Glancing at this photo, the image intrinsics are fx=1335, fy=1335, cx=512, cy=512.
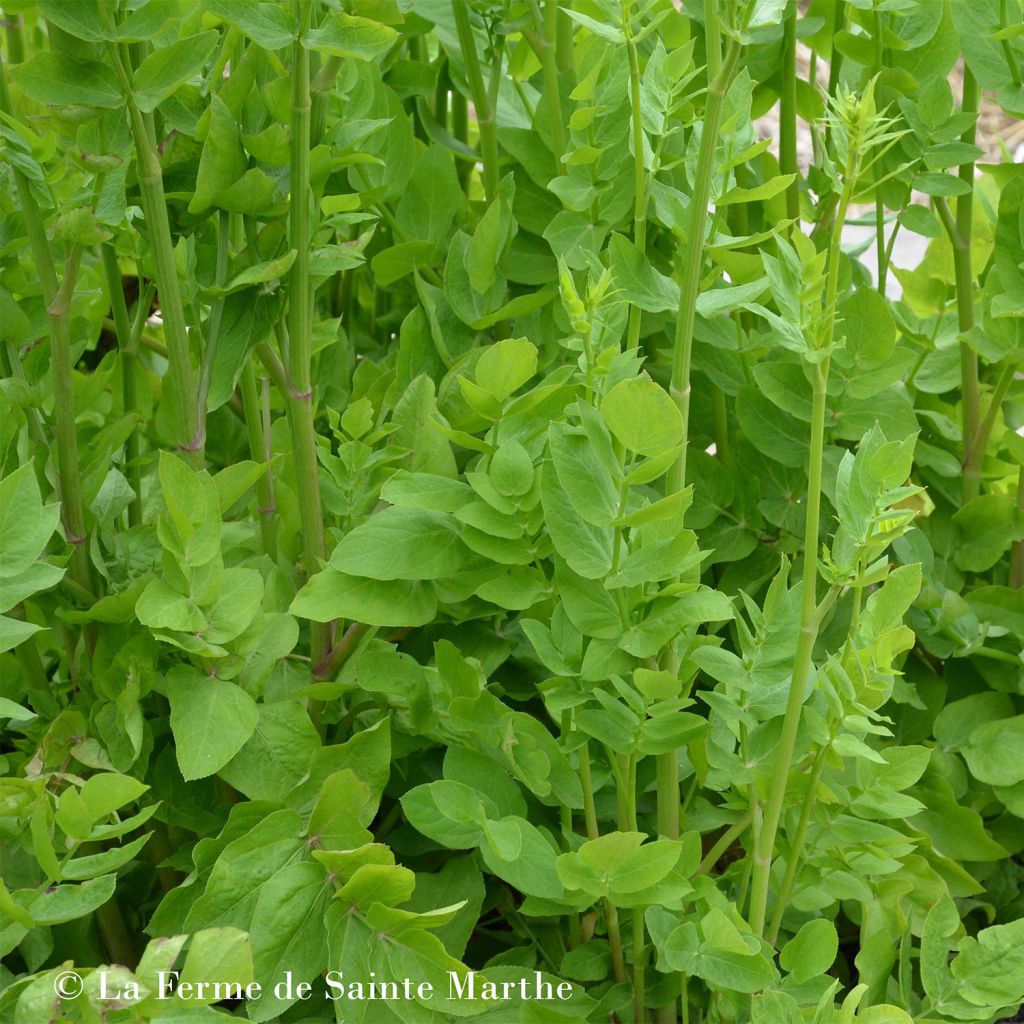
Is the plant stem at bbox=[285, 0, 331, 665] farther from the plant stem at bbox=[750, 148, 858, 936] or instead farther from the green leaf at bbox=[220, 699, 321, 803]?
the plant stem at bbox=[750, 148, 858, 936]

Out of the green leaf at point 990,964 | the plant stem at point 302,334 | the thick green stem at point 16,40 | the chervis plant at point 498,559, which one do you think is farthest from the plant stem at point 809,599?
the thick green stem at point 16,40

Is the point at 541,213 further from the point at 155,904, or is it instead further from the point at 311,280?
the point at 155,904

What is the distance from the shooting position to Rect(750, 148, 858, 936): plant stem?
1.50 feet

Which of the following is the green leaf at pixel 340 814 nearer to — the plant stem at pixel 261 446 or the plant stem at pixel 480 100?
the plant stem at pixel 261 446

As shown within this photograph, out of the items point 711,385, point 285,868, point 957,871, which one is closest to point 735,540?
point 711,385

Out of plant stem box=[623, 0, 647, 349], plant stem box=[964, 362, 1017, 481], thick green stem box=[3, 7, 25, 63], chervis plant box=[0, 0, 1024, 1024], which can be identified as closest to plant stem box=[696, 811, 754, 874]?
chervis plant box=[0, 0, 1024, 1024]

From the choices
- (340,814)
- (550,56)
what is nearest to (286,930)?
(340,814)

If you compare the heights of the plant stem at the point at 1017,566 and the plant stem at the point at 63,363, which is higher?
the plant stem at the point at 63,363

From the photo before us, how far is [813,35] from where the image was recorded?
856 mm

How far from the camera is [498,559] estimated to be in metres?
0.52

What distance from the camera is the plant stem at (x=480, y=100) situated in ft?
2.33

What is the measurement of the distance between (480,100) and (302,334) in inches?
9.5

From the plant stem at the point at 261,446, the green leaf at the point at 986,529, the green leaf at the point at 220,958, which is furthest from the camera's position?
the green leaf at the point at 986,529

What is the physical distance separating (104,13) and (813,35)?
0.52m
